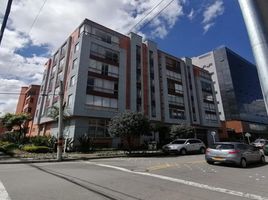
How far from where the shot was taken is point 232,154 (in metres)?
12.9

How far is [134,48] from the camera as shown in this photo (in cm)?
3700

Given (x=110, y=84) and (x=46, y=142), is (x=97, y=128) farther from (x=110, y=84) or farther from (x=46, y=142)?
(x=110, y=84)

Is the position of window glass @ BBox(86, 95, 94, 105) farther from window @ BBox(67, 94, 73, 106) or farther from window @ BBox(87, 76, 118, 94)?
window @ BBox(67, 94, 73, 106)

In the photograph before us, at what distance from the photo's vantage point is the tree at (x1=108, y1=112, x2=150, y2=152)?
22219 millimetres

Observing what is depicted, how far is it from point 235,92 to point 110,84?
49.2 m

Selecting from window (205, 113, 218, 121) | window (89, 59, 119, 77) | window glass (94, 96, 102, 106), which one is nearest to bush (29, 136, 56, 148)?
window glass (94, 96, 102, 106)

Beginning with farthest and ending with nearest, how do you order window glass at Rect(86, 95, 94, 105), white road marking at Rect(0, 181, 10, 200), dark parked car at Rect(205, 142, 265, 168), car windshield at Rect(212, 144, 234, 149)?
window glass at Rect(86, 95, 94, 105)
car windshield at Rect(212, 144, 234, 149)
dark parked car at Rect(205, 142, 265, 168)
white road marking at Rect(0, 181, 10, 200)

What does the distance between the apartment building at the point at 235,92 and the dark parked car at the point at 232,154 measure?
49175 mm

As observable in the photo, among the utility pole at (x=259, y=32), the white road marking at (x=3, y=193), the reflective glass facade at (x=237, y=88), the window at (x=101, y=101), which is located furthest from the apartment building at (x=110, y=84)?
the utility pole at (x=259, y=32)

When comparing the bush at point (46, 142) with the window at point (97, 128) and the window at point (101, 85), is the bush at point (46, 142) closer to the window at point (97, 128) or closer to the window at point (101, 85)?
the window at point (97, 128)

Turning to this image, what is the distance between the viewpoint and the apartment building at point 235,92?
64812 millimetres

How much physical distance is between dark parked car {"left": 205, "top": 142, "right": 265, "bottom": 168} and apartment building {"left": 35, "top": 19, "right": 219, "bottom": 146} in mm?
18101

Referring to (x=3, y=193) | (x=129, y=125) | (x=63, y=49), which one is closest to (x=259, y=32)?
(x=3, y=193)

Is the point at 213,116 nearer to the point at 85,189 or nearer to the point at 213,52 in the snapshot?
the point at 213,52
